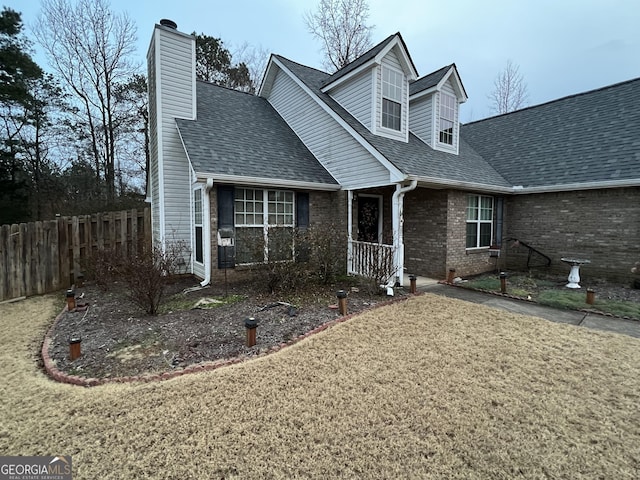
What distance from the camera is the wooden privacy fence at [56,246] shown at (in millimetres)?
7000

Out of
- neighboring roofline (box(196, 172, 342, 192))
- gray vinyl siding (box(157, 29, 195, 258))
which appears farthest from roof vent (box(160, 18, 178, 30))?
neighboring roofline (box(196, 172, 342, 192))

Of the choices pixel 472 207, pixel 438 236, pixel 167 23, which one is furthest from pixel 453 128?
pixel 167 23

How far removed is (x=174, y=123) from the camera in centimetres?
869

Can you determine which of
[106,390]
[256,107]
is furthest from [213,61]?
[106,390]

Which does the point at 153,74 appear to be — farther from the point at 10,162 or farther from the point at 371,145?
the point at 10,162

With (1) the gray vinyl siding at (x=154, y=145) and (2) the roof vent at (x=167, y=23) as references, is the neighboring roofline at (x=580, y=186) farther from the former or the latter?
(2) the roof vent at (x=167, y=23)

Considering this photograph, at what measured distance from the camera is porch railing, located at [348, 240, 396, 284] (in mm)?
6914

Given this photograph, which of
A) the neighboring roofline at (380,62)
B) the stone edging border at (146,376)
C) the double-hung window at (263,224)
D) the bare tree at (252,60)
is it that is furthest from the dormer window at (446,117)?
the bare tree at (252,60)

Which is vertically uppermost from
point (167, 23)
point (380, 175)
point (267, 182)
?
point (167, 23)

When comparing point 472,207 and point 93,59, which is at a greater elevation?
point 93,59

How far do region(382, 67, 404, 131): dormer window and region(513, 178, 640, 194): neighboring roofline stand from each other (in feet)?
15.1

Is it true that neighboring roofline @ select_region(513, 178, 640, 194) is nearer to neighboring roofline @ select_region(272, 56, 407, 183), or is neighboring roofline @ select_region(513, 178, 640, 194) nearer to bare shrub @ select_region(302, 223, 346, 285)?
neighboring roofline @ select_region(272, 56, 407, 183)

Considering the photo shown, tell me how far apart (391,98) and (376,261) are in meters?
5.27

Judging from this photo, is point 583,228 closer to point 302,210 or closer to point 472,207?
point 472,207
